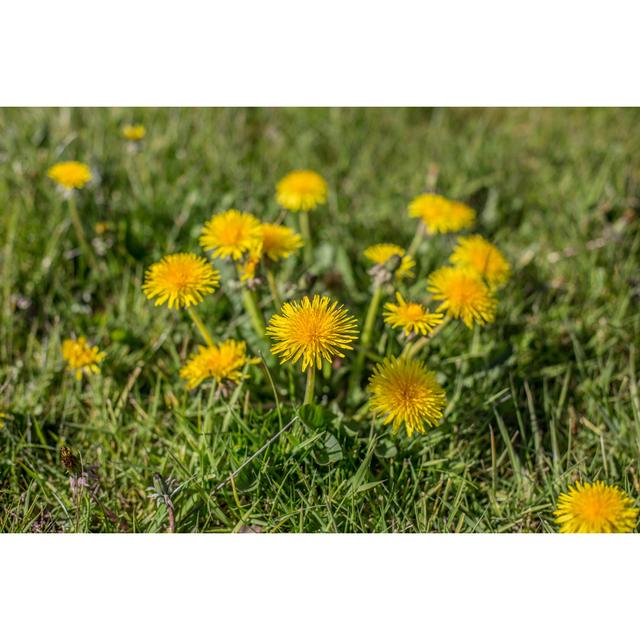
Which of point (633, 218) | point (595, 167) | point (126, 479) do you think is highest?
point (595, 167)

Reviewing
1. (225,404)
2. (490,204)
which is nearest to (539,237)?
(490,204)

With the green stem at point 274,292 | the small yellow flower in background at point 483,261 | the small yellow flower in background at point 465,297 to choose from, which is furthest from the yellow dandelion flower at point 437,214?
the green stem at point 274,292

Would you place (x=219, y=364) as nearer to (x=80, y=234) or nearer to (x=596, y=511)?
(x=80, y=234)

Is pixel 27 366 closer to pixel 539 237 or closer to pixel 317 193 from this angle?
pixel 317 193

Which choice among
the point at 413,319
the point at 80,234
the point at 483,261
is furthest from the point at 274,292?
the point at 80,234

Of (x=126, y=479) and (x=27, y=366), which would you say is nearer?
(x=126, y=479)

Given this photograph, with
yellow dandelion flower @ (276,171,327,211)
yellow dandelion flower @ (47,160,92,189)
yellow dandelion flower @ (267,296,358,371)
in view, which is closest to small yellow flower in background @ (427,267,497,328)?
yellow dandelion flower @ (267,296,358,371)
